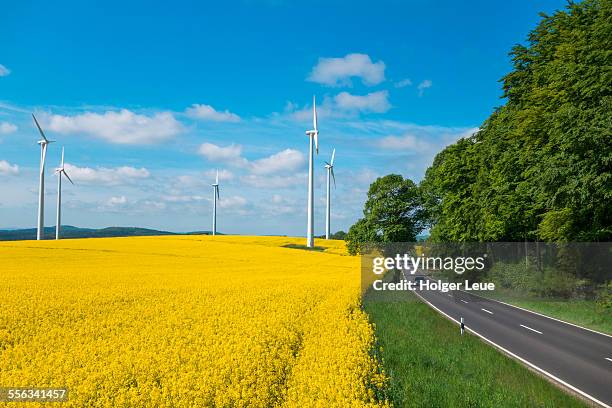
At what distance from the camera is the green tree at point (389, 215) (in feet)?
162

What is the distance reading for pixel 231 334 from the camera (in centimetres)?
1444

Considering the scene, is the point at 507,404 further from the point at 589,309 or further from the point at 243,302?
the point at 589,309

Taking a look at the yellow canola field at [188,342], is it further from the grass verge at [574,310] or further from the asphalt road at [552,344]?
the grass verge at [574,310]

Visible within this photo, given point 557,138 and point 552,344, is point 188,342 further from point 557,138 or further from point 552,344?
point 557,138

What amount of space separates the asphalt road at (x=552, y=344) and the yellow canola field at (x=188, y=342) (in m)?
6.33

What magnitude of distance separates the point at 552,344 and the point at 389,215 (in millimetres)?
29640

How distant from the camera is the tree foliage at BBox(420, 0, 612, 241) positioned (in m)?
22.3

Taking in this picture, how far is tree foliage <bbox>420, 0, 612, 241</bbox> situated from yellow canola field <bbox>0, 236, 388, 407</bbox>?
12.2 m

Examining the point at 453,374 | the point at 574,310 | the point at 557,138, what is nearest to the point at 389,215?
the point at 574,310

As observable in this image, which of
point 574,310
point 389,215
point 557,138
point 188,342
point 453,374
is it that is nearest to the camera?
point 188,342

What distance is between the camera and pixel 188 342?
1360 cm

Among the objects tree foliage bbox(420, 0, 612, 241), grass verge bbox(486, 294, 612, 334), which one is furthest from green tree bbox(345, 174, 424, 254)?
grass verge bbox(486, 294, 612, 334)

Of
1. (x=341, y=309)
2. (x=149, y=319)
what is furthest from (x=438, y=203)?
(x=149, y=319)

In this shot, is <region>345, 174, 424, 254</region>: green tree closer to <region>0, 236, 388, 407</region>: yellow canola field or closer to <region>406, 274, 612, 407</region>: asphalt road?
<region>406, 274, 612, 407</region>: asphalt road
